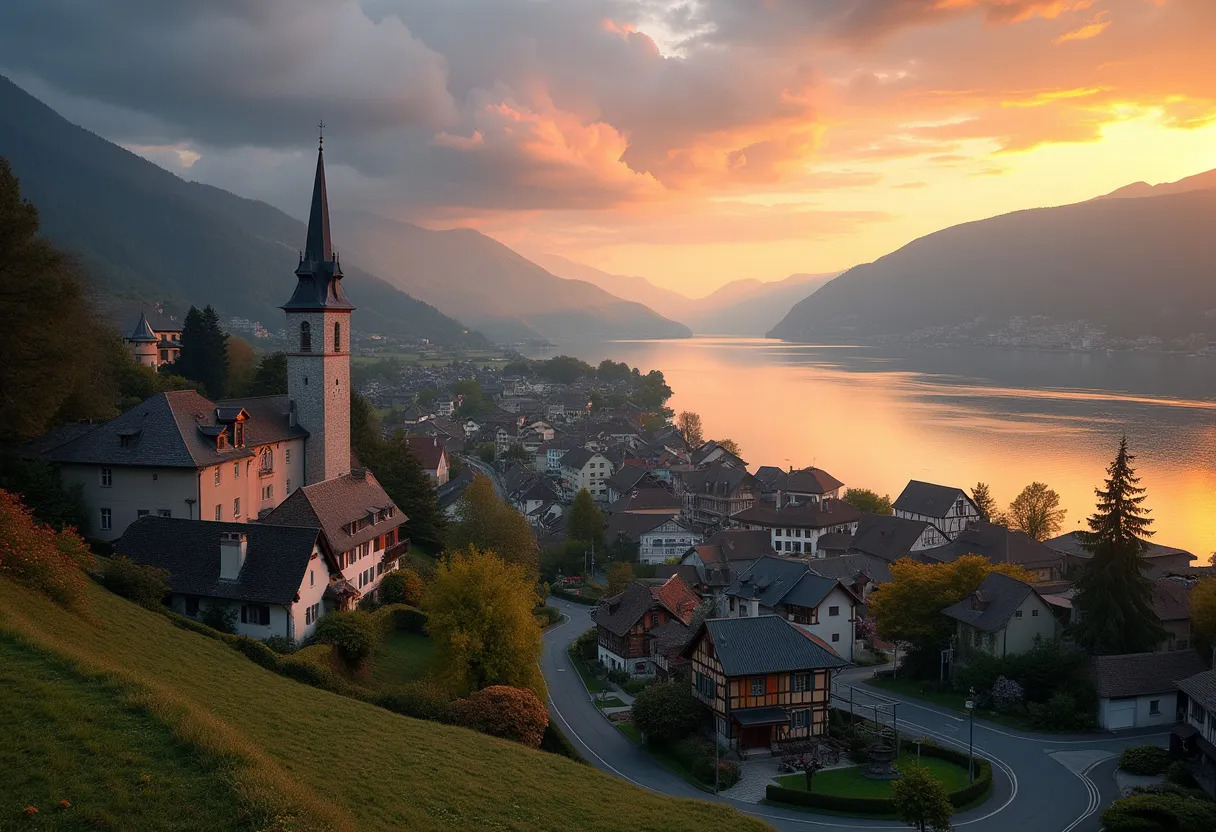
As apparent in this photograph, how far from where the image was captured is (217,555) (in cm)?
2762

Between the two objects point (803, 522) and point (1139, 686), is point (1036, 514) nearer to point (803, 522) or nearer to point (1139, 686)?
point (803, 522)

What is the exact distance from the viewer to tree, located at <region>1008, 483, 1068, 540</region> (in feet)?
209

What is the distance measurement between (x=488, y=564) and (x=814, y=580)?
15725mm

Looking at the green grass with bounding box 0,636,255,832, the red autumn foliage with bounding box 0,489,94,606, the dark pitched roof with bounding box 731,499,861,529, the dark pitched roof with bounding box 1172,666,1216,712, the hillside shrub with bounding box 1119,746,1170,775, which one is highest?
the red autumn foliage with bounding box 0,489,94,606

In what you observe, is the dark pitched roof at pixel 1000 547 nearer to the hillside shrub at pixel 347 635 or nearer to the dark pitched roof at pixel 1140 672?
the dark pitched roof at pixel 1140 672

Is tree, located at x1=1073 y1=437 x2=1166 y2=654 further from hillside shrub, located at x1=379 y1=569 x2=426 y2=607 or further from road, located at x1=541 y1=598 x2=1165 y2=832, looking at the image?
hillside shrub, located at x1=379 y1=569 x2=426 y2=607

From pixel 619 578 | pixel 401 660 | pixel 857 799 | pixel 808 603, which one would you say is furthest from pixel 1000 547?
pixel 401 660

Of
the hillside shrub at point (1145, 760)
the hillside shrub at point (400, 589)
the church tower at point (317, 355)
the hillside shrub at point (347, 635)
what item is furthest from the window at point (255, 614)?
the hillside shrub at point (1145, 760)

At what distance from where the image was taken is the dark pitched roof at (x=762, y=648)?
28.5 meters

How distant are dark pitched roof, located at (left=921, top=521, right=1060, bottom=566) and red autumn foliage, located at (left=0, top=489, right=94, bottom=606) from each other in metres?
42.4

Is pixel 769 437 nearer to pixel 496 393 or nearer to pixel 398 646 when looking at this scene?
pixel 496 393

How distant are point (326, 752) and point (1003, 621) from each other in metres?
26.8

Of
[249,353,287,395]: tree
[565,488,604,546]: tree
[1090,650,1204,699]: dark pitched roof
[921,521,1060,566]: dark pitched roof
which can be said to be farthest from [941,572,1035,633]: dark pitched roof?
[249,353,287,395]: tree

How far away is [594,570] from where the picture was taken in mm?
60719
